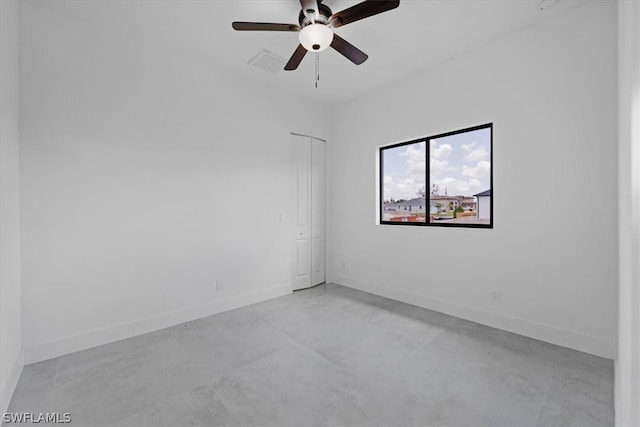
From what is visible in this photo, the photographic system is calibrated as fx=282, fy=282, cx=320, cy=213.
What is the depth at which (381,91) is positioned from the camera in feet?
13.1

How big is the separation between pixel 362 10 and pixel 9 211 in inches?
117

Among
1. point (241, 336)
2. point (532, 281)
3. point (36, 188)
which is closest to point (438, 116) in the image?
point (532, 281)

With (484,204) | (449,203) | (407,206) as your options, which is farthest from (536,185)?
(407,206)

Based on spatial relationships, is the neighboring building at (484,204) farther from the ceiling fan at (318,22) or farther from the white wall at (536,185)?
the ceiling fan at (318,22)

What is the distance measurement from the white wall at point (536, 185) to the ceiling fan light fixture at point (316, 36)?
176 centimetres

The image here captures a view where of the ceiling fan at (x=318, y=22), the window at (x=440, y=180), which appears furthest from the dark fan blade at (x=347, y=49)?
the window at (x=440, y=180)

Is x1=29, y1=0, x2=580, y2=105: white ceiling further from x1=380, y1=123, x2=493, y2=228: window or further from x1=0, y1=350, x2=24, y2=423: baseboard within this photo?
x1=0, y1=350, x2=24, y2=423: baseboard

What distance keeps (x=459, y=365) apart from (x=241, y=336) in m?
1.95

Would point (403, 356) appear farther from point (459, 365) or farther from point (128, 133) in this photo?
point (128, 133)

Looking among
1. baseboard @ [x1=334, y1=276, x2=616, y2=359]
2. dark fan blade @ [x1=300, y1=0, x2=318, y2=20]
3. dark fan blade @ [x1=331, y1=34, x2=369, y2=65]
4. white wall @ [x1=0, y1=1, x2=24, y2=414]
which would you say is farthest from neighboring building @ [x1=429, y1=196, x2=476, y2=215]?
white wall @ [x1=0, y1=1, x2=24, y2=414]

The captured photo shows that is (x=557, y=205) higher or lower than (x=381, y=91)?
lower

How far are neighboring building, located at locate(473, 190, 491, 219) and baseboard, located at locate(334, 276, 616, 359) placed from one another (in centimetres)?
102

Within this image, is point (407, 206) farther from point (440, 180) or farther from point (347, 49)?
point (347, 49)

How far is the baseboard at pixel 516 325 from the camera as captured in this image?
235 cm
